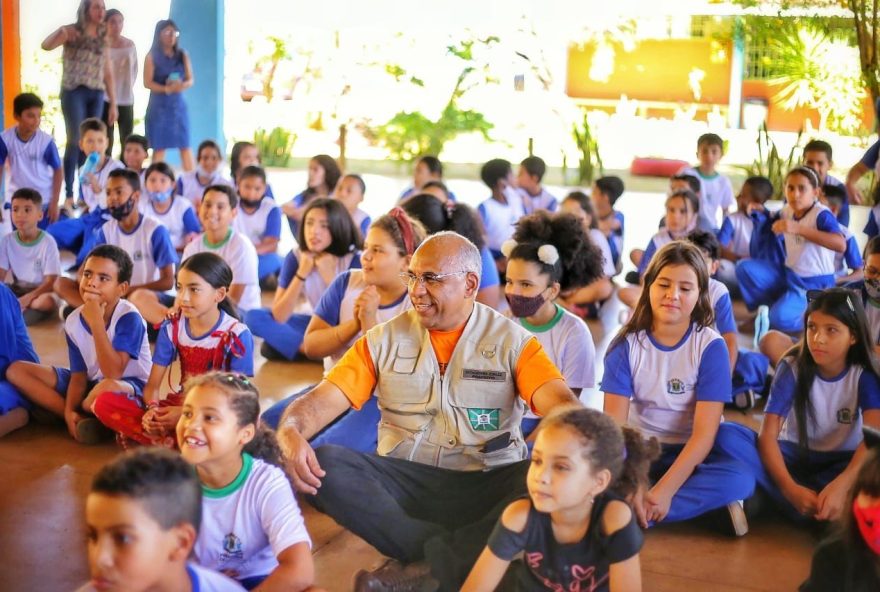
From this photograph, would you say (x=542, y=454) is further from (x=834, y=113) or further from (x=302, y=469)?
(x=834, y=113)

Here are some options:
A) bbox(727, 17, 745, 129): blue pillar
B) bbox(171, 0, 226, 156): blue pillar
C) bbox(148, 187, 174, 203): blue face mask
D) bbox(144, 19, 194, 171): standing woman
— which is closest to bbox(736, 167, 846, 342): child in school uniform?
bbox(148, 187, 174, 203): blue face mask

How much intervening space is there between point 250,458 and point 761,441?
1.83 meters

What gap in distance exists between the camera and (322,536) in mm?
3715

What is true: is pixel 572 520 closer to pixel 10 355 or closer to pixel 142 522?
pixel 142 522

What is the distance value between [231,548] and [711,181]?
597 cm

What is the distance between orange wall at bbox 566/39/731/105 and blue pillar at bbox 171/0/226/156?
8.34 m

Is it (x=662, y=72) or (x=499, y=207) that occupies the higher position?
(x=662, y=72)

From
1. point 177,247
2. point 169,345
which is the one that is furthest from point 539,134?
point 169,345

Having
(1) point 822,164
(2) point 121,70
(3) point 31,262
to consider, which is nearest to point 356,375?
(3) point 31,262

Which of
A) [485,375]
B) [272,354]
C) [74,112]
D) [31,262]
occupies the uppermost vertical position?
[74,112]

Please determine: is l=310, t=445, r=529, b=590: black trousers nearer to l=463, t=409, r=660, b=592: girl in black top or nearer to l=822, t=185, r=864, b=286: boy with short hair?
l=463, t=409, r=660, b=592: girl in black top

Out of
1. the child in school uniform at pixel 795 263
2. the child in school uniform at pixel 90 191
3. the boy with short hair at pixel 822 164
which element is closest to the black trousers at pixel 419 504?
the child in school uniform at pixel 795 263

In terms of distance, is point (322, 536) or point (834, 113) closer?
point (322, 536)

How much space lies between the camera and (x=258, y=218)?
736 cm
